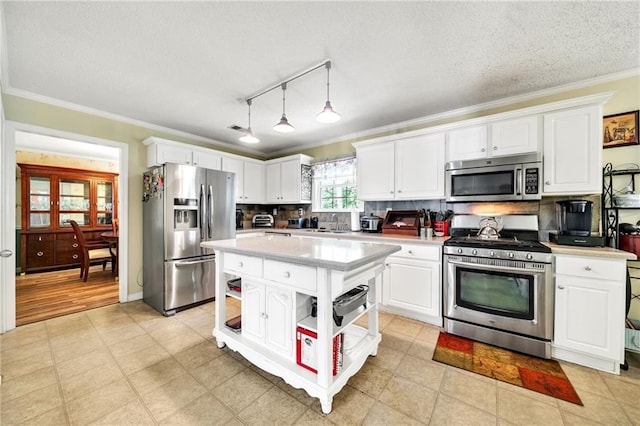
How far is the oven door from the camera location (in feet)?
7.02

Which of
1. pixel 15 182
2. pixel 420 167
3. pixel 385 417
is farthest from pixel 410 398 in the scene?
pixel 15 182

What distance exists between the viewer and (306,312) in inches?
71.4

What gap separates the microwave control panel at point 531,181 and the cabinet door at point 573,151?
0.07 meters

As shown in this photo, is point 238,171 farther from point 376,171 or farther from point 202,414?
point 202,414

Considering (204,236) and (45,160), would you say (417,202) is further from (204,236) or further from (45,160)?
(45,160)

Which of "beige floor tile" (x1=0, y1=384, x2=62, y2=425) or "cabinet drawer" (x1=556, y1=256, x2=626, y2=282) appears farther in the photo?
"cabinet drawer" (x1=556, y1=256, x2=626, y2=282)

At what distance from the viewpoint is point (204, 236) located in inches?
133

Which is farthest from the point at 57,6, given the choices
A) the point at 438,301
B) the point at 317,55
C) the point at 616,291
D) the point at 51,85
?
the point at 616,291

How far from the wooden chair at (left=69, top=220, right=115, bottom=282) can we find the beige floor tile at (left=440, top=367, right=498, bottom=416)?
18.3ft

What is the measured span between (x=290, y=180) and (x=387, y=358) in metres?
3.26

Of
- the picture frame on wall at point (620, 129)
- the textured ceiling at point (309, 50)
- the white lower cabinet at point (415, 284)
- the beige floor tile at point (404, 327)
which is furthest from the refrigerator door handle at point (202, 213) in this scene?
the picture frame on wall at point (620, 129)

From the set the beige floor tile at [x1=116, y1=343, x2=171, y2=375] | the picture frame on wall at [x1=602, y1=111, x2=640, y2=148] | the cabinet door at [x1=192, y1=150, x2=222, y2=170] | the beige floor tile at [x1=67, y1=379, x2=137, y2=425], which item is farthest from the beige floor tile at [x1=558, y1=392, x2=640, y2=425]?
the cabinet door at [x1=192, y1=150, x2=222, y2=170]

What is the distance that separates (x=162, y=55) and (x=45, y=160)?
5.41 meters

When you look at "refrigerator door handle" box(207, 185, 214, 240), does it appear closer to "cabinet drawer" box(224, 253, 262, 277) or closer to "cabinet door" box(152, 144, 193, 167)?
"cabinet door" box(152, 144, 193, 167)
